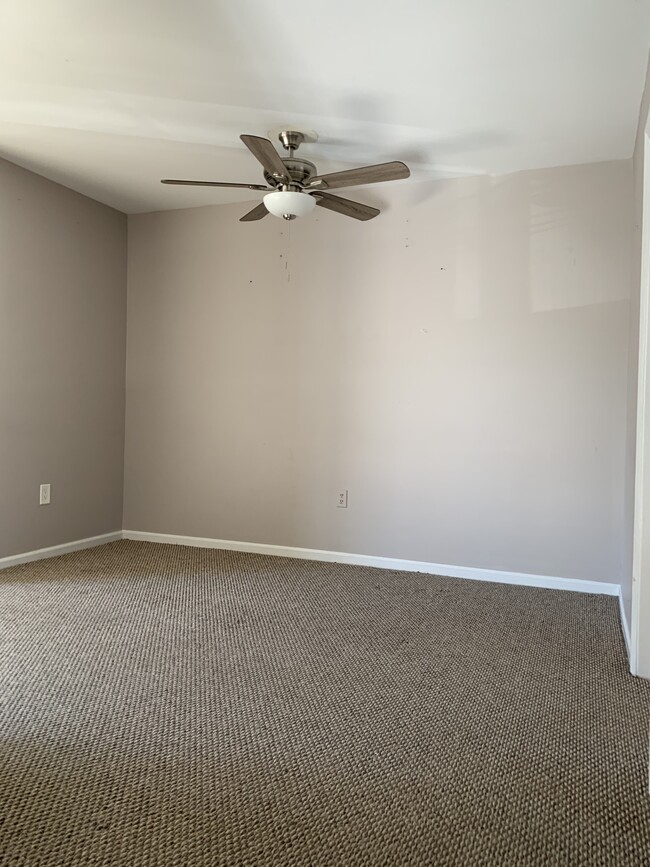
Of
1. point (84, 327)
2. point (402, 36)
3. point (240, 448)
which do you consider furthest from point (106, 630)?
point (402, 36)

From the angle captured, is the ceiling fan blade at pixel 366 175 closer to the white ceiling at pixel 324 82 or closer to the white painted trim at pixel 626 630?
the white ceiling at pixel 324 82

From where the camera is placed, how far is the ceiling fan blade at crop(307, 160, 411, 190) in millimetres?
2537

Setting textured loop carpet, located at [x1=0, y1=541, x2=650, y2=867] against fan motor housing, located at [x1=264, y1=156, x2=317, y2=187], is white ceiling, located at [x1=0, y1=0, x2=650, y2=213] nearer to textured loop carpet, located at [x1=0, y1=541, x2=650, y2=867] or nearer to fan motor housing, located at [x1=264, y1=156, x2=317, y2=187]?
fan motor housing, located at [x1=264, y1=156, x2=317, y2=187]

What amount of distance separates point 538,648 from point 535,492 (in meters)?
1.10

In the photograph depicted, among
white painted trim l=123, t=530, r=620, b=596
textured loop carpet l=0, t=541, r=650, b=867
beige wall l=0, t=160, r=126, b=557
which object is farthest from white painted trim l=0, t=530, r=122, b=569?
textured loop carpet l=0, t=541, r=650, b=867

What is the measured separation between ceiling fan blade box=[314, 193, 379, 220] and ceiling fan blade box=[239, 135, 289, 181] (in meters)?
0.23

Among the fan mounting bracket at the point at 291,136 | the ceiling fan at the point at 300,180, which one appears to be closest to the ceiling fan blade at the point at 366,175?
the ceiling fan at the point at 300,180

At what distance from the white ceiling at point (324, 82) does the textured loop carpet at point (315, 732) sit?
2.22 metres

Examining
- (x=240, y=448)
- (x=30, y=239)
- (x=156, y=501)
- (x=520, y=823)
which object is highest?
(x=30, y=239)

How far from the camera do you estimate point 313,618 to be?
2.66 m

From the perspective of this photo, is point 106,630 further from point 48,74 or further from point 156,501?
point 48,74

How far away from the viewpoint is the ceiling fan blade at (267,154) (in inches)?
90.7

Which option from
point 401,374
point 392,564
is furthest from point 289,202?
point 392,564

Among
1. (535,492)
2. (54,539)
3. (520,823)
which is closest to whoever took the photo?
(520,823)
